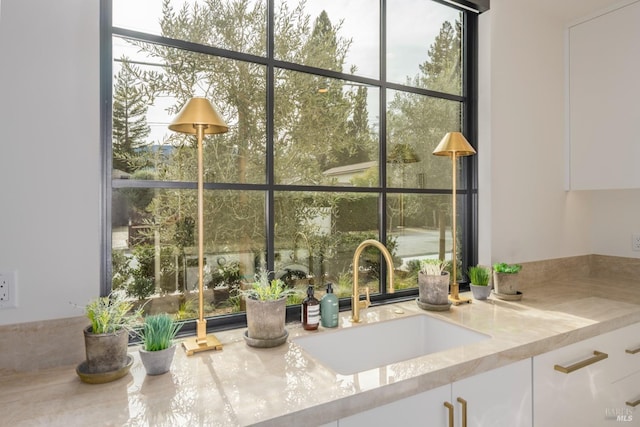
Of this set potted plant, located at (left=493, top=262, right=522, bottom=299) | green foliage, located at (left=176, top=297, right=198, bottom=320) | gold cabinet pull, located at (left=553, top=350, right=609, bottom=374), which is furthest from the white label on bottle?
potted plant, located at (left=493, top=262, right=522, bottom=299)

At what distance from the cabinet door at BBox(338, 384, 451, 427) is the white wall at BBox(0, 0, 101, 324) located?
0.95 m

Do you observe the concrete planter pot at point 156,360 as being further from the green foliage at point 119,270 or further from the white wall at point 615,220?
the white wall at point 615,220

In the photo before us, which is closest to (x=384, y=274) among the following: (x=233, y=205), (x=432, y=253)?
(x=432, y=253)

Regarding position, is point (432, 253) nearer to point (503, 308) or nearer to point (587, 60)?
point (503, 308)

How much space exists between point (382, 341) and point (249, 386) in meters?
0.72

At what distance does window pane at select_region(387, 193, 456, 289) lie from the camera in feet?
6.28

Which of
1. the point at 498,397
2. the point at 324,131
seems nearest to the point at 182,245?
the point at 324,131

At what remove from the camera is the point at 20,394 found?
0.96m

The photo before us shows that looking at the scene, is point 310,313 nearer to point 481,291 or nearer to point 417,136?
point 481,291

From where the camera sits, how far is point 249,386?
3.23ft

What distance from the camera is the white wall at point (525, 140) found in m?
2.10

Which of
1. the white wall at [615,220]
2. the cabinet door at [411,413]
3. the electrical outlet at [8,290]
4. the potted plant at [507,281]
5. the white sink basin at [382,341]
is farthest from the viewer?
the white wall at [615,220]

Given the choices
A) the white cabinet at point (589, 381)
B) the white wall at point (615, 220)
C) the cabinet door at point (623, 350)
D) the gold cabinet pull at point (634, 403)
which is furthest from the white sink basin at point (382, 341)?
the white wall at point (615, 220)

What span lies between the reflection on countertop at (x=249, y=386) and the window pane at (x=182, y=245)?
0.67 feet
